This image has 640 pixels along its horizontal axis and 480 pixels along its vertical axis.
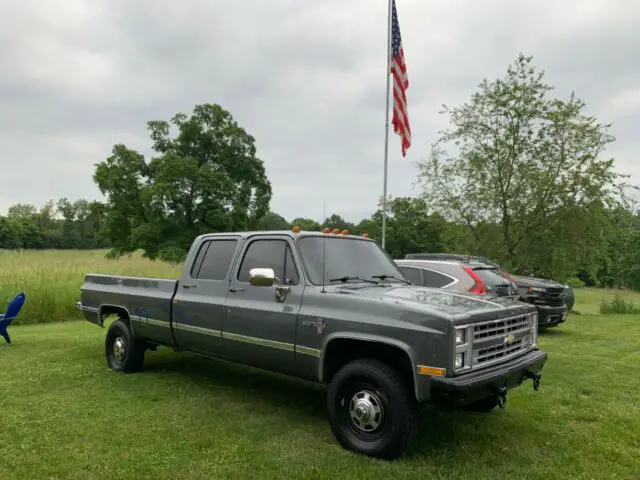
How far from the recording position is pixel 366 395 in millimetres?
4293

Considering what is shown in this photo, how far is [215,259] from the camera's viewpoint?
6.14 meters

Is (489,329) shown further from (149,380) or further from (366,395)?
(149,380)

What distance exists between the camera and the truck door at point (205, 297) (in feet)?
18.8

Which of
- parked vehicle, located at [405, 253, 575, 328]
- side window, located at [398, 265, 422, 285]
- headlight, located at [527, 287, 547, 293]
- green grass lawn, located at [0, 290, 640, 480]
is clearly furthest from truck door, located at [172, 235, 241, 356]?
headlight, located at [527, 287, 547, 293]

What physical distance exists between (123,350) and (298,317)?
363 centimetres

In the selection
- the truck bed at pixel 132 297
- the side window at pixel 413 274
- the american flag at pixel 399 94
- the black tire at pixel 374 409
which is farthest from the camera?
the american flag at pixel 399 94

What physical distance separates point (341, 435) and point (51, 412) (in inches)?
127

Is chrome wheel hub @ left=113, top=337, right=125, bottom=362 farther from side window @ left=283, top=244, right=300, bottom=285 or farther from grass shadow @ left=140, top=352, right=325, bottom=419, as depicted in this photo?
side window @ left=283, top=244, right=300, bottom=285

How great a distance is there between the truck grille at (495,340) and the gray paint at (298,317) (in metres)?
0.09

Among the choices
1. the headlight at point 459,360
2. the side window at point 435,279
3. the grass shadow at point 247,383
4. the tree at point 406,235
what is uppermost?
the tree at point 406,235

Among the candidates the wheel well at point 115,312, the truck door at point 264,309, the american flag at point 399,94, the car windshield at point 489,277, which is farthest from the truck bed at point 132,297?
the american flag at point 399,94

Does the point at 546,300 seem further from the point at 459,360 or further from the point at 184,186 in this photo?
the point at 184,186

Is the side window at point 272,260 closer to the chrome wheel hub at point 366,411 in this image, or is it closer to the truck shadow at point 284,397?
the chrome wheel hub at point 366,411

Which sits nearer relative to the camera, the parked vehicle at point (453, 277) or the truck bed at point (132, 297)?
the truck bed at point (132, 297)
